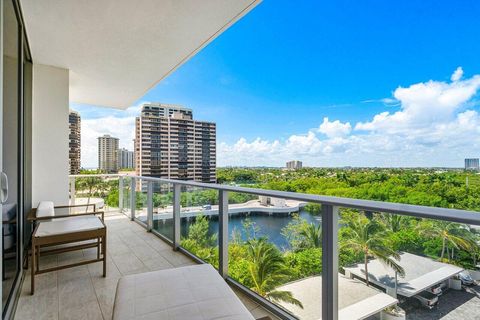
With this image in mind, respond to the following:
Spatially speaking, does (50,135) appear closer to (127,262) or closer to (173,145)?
(127,262)

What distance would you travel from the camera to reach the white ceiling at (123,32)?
2.51 meters

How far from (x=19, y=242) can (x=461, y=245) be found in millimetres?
3469

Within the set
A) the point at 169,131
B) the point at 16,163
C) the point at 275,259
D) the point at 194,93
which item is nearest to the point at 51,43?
the point at 16,163

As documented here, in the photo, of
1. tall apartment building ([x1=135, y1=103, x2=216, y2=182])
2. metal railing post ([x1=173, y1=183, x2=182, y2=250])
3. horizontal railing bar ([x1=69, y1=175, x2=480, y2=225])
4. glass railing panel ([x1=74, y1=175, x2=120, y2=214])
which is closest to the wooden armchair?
metal railing post ([x1=173, y1=183, x2=182, y2=250])

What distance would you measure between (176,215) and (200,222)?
58 centimetres

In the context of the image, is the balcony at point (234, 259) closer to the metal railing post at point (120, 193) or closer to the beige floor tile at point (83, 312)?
the beige floor tile at point (83, 312)

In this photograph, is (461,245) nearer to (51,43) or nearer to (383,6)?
(51,43)

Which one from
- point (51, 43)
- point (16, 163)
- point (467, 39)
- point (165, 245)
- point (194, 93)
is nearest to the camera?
point (16, 163)

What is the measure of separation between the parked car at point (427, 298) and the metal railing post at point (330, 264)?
1.43 feet

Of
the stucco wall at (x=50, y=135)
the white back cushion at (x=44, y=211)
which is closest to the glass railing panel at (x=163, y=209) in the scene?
the stucco wall at (x=50, y=135)

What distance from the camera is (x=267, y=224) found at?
7.32ft

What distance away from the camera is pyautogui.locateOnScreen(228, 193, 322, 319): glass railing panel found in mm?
1755

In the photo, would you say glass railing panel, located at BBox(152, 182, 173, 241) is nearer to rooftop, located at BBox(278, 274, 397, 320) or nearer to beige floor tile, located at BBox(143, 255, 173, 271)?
beige floor tile, located at BBox(143, 255, 173, 271)

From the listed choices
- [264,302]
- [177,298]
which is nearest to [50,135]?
[177,298]
